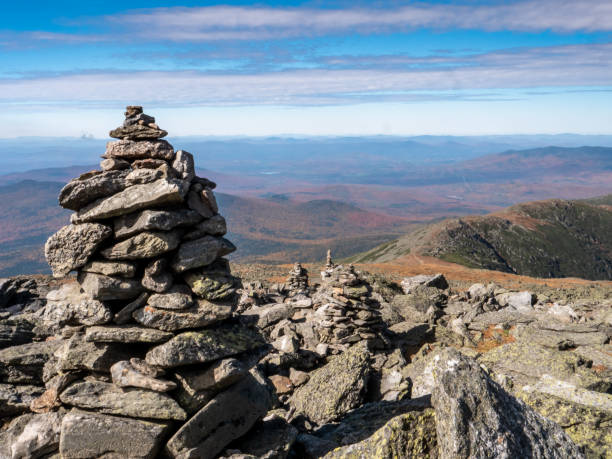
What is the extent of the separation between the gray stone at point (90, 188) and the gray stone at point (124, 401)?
15.7ft

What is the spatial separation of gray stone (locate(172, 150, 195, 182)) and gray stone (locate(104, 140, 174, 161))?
1.18 ft

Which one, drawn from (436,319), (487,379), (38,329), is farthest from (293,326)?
(487,379)

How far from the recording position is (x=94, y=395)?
1013 centimetres

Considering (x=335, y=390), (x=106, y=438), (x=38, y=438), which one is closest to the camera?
(x=106, y=438)

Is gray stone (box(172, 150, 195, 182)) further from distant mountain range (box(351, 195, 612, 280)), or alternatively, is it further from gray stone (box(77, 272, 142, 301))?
distant mountain range (box(351, 195, 612, 280))

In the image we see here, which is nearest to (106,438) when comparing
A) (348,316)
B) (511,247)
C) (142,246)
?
(142,246)

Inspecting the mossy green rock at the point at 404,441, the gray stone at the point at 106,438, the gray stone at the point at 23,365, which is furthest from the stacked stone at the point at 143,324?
the mossy green rock at the point at 404,441

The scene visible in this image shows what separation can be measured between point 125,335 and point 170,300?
56.9 inches

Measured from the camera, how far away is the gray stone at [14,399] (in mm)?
12453

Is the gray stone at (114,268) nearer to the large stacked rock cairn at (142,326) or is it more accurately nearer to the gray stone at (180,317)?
the large stacked rock cairn at (142,326)

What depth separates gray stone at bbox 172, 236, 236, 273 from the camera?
35.6ft

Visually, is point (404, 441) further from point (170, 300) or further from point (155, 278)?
point (155, 278)

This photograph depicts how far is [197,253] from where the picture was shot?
36.1 feet

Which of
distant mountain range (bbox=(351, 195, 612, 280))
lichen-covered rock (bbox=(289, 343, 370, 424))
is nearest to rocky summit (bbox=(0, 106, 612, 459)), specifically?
lichen-covered rock (bbox=(289, 343, 370, 424))
